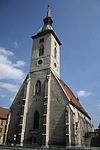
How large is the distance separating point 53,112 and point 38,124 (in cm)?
380

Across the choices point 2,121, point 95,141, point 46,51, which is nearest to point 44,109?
point 46,51

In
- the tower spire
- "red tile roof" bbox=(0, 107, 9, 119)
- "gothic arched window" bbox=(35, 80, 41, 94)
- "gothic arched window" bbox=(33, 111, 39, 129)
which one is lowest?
"gothic arched window" bbox=(33, 111, 39, 129)

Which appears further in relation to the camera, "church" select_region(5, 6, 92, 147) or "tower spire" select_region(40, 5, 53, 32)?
"tower spire" select_region(40, 5, 53, 32)

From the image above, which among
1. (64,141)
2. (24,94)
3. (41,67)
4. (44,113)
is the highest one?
(41,67)

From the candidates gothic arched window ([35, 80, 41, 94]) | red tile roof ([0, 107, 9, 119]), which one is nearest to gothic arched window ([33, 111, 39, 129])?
gothic arched window ([35, 80, 41, 94])

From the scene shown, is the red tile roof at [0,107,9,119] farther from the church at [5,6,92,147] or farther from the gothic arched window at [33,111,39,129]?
the gothic arched window at [33,111,39,129]

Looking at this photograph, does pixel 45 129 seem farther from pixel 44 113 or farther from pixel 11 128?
pixel 11 128

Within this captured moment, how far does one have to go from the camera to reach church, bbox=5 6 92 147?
93.1 ft

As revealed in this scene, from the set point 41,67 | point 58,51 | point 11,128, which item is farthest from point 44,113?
point 58,51

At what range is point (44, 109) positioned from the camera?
98.8ft

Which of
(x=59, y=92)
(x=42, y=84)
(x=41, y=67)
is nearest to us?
(x=59, y=92)

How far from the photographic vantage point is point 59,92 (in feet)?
104

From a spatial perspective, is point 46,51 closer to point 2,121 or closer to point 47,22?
point 47,22

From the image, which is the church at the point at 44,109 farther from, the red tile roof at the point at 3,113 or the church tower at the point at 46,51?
the red tile roof at the point at 3,113
